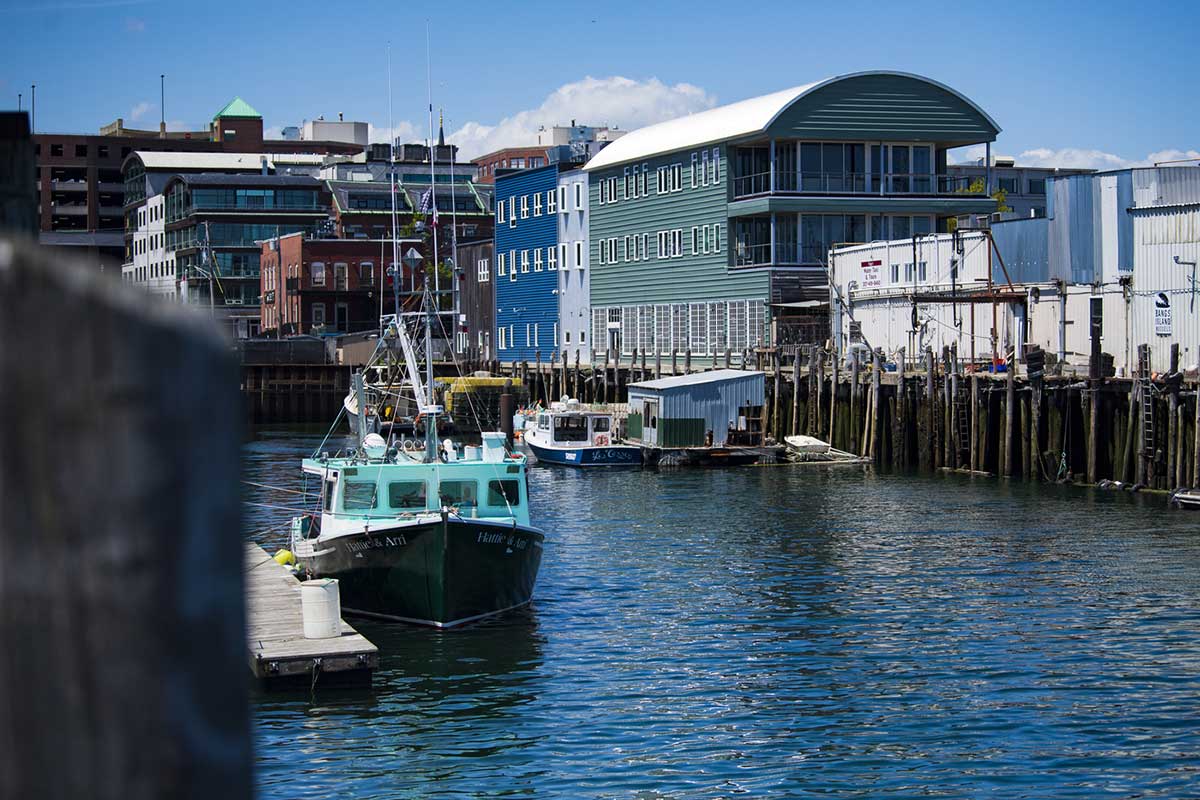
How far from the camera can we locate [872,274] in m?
66.8

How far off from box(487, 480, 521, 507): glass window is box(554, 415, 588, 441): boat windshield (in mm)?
33719

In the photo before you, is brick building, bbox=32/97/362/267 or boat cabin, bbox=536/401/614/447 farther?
brick building, bbox=32/97/362/267

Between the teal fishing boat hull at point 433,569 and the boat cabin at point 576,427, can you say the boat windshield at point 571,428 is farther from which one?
the teal fishing boat hull at point 433,569

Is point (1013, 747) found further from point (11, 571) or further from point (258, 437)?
point (258, 437)

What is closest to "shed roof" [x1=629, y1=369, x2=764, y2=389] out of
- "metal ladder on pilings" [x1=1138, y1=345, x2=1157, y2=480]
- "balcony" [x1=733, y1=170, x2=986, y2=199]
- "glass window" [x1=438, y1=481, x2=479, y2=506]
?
"balcony" [x1=733, y1=170, x2=986, y2=199]

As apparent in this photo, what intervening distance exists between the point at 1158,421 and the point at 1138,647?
22.9 meters

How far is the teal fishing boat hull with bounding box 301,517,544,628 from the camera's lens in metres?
25.2

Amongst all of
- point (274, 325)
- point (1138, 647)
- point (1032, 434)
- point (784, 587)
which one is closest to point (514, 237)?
point (274, 325)

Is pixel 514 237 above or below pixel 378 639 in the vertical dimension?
above

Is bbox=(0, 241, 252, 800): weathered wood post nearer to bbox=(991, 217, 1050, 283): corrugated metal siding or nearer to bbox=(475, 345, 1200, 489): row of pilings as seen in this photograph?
bbox=(475, 345, 1200, 489): row of pilings

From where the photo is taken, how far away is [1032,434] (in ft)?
162

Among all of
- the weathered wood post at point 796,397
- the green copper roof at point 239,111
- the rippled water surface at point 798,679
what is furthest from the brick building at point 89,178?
the rippled water surface at point 798,679

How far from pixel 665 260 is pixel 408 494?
54.3 m

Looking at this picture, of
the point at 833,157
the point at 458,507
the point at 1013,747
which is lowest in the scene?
the point at 1013,747
